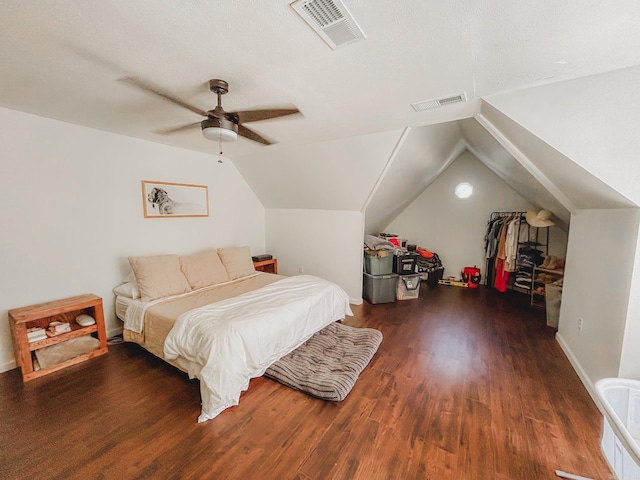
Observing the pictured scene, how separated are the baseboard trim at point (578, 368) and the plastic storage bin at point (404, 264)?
1967mm

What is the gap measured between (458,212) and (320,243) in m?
3.17

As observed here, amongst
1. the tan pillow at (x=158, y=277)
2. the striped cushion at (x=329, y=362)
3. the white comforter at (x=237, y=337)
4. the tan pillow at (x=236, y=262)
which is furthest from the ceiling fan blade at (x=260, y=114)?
the striped cushion at (x=329, y=362)

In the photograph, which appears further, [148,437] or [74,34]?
[148,437]

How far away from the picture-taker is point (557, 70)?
1.56 m

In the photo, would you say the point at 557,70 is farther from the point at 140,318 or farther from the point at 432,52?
the point at 140,318

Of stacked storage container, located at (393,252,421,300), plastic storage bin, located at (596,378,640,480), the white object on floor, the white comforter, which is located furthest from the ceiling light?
the white object on floor

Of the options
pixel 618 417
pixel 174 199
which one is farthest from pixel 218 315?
pixel 618 417

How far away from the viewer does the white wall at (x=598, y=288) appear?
1.83 meters

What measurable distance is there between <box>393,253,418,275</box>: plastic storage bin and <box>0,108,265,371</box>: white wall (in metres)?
3.35

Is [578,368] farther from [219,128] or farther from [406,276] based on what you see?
[219,128]

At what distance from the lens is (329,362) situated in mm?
2455

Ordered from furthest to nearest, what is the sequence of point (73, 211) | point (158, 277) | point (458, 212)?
point (458, 212)
point (158, 277)
point (73, 211)

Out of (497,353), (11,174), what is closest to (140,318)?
(11,174)

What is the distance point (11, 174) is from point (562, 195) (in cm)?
534
